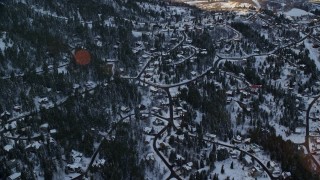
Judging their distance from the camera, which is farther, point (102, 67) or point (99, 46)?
point (99, 46)

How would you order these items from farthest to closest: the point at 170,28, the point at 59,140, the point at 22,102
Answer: the point at 170,28 → the point at 22,102 → the point at 59,140

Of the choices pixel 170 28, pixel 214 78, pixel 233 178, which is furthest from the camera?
pixel 170 28

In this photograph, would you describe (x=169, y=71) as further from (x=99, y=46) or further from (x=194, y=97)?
(x=99, y=46)

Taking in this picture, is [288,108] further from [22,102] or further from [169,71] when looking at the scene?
[22,102]

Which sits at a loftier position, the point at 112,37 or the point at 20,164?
the point at 112,37

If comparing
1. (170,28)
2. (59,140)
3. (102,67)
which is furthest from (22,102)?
(170,28)

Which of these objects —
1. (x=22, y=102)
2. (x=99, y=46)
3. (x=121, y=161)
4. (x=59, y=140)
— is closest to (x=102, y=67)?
(x=99, y=46)
